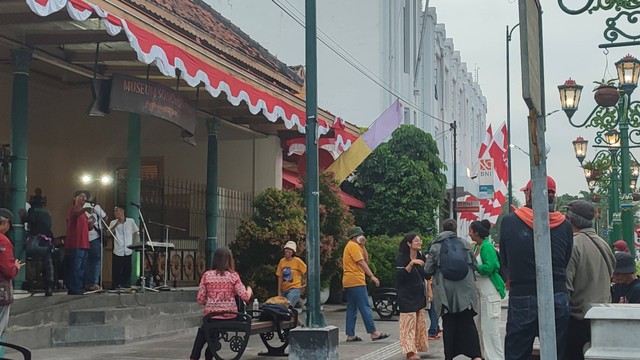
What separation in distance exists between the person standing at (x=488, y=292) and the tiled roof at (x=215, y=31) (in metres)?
6.38

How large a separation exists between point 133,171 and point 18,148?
2917 millimetres

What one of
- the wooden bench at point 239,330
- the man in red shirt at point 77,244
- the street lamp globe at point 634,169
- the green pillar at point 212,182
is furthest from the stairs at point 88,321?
the street lamp globe at point 634,169

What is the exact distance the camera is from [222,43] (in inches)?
703

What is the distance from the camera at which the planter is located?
15.2 meters

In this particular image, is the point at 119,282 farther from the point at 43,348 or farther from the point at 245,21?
the point at 245,21

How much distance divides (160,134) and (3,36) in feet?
25.7

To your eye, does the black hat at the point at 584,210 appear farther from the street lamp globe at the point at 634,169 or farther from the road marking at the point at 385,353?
the street lamp globe at the point at 634,169

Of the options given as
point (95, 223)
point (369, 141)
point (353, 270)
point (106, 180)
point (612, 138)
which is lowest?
point (353, 270)

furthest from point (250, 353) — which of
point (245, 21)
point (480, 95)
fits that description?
point (480, 95)

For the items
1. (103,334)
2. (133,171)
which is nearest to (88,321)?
(103,334)

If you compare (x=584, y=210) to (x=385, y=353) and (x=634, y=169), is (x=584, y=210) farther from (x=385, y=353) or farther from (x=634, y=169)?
(x=634, y=169)

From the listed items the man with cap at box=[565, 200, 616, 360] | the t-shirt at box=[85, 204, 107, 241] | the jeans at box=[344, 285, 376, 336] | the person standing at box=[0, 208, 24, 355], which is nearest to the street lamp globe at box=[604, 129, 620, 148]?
the jeans at box=[344, 285, 376, 336]

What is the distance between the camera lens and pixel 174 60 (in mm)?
12359

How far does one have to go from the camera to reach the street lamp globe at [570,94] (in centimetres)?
1738
